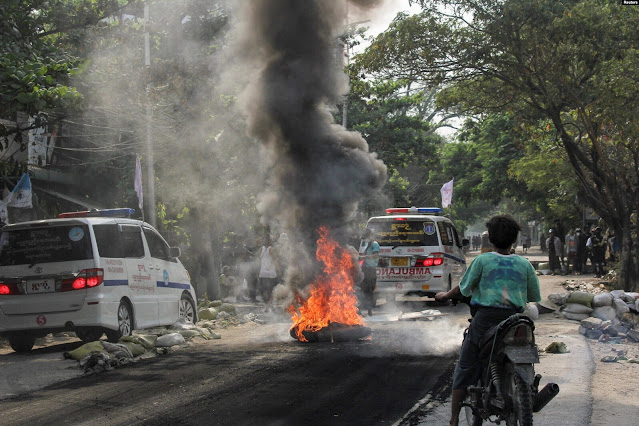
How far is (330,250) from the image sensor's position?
11.4 metres

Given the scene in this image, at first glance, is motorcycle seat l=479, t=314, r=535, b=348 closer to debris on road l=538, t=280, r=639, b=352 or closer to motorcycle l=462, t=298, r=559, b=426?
motorcycle l=462, t=298, r=559, b=426

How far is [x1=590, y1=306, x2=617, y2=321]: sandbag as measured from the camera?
1272 cm

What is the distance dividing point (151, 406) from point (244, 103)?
770 centimetres

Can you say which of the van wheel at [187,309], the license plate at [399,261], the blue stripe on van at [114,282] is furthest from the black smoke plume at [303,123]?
the license plate at [399,261]

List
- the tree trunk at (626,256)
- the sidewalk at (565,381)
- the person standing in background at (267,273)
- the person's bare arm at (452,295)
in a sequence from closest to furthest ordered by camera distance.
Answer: the person's bare arm at (452,295)
the sidewalk at (565,381)
the person standing in background at (267,273)
the tree trunk at (626,256)

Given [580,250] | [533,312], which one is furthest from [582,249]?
[533,312]

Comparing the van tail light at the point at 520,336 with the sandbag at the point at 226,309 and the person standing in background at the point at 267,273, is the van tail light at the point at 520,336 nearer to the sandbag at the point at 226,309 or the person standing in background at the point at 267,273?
the sandbag at the point at 226,309

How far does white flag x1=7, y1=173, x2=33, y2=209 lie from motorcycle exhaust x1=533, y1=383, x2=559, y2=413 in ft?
44.4

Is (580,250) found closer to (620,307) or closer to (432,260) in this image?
(432,260)

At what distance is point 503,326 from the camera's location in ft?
16.3

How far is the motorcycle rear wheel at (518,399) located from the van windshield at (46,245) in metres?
7.47

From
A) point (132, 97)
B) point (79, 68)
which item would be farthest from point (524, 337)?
point (132, 97)

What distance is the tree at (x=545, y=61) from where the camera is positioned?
1595cm

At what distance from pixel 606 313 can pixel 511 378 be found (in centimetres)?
864
